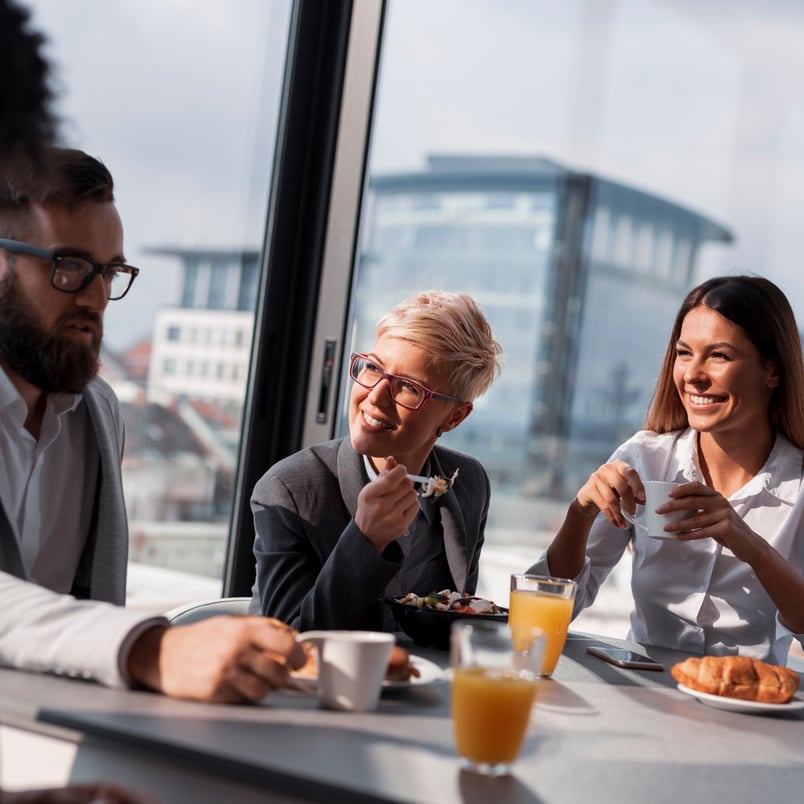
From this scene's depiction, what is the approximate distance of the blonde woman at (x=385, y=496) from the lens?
1.46m

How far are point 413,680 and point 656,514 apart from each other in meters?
0.68

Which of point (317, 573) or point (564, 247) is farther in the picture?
point (564, 247)

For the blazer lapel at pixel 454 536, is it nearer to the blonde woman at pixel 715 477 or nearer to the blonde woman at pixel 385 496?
the blonde woman at pixel 385 496

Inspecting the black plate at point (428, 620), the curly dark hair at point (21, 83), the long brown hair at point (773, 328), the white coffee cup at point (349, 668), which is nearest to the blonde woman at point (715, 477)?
the long brown hair at point (773, 328)

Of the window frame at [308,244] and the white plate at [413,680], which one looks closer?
the white plate at [413,680]

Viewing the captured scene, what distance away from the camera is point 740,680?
1312mm

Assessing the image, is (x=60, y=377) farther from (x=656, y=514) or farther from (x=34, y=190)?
(x=656, y=514)

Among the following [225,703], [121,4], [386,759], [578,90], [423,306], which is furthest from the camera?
[578,90]

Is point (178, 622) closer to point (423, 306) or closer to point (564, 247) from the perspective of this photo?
point (423, 306)

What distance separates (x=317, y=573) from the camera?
1632mm

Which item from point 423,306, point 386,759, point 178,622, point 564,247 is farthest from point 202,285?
point 564,247

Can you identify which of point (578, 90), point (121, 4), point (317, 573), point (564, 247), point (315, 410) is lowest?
point (317, 573)

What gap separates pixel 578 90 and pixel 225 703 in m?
8.94

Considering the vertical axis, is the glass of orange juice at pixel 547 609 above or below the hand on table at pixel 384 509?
below
